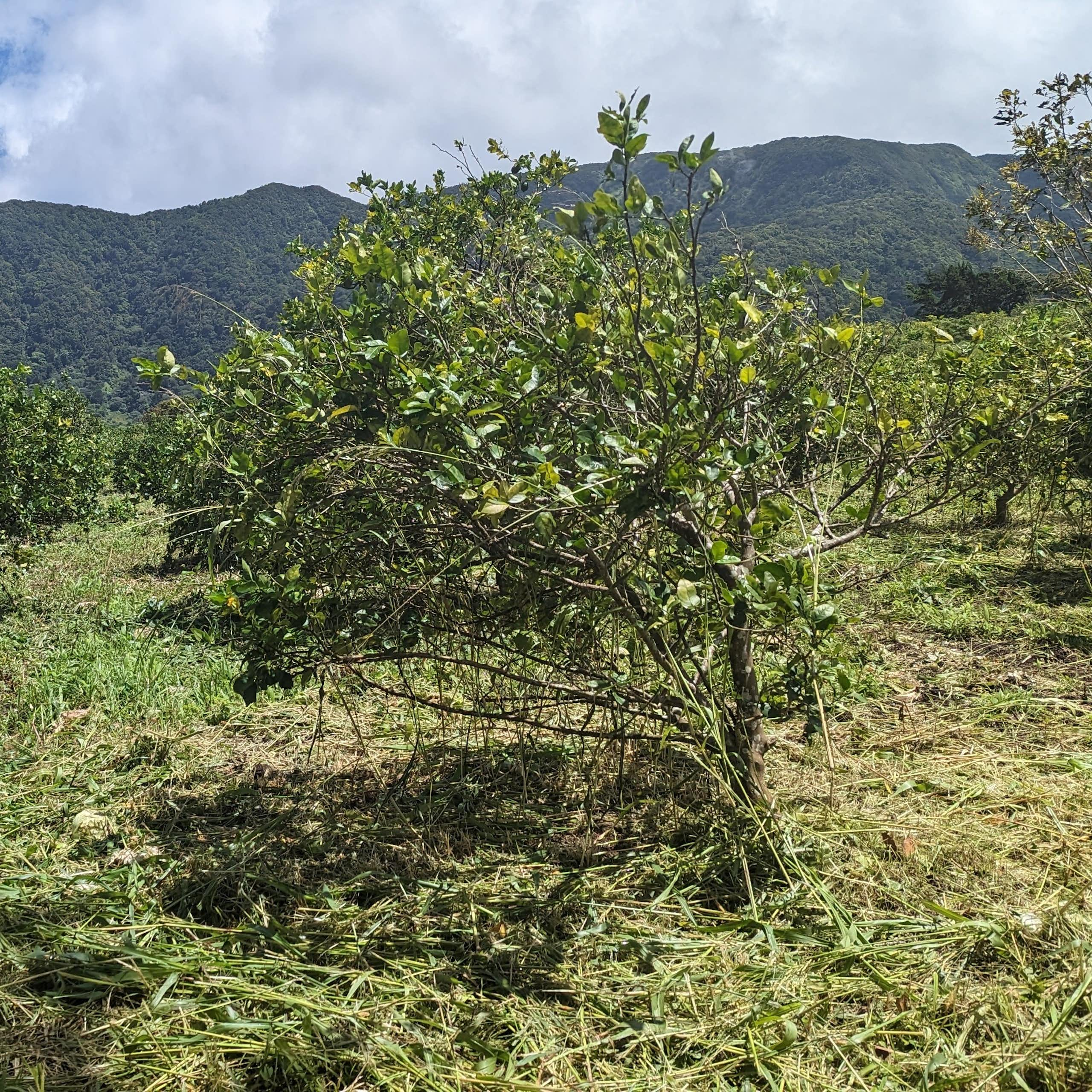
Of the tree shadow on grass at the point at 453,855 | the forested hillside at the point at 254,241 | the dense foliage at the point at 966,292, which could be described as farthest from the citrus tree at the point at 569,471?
the dense foliage at the point at 966,292

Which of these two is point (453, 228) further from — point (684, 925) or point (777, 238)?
point (777, 238)

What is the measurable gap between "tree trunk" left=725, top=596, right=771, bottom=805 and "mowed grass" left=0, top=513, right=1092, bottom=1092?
125 millimetres

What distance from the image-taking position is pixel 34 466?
7.74 metres

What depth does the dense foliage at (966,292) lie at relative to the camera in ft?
99.8

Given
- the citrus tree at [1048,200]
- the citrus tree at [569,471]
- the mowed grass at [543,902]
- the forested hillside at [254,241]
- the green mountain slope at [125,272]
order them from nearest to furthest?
the mowed grass at [543,902] < the citrus tree at [569,471] < the citrus tree at [1048,200] < the forested hillside at [254,241] < the green mountain slope at [125,272]

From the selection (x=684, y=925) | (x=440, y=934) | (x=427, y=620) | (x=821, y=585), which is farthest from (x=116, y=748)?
(x=821, y=585)

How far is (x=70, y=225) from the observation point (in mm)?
103000

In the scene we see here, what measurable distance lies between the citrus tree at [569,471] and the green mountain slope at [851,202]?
1.23 feet

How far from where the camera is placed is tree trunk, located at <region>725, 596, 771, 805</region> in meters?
2.49

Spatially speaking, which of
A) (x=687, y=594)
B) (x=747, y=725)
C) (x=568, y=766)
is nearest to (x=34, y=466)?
(x=568, y=766)

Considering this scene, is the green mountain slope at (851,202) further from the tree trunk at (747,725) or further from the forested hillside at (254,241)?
the tree trunk at (747,725)

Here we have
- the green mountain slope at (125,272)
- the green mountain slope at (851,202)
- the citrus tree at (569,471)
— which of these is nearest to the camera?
the citrus tree at (569,471)

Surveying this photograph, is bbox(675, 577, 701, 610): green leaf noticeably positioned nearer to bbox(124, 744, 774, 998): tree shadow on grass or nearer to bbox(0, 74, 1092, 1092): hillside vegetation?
bbox(0, 74, 1092, 1092): hillside vegetation

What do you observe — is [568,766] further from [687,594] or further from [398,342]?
[398,342]
